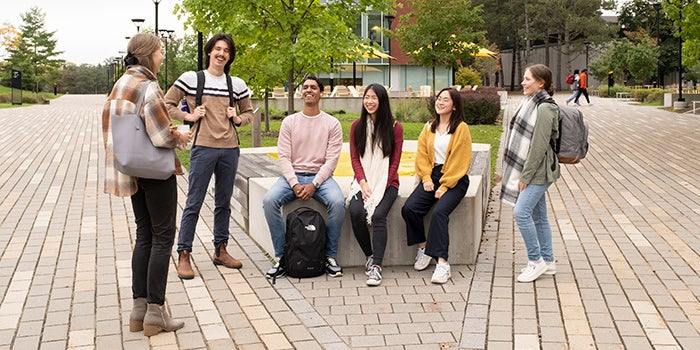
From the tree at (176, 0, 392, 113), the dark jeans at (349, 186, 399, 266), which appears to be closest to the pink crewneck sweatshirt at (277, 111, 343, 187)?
the dark jeans at (349, 186, 399, 266)

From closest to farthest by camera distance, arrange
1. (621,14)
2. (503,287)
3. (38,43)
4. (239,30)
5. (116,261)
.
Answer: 1. (503,287)
2. (116,261)
3. (239,30)
4. (621,14)
5. (38,43)

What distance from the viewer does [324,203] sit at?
264 inches

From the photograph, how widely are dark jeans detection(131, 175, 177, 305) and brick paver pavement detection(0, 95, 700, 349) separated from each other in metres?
0.32

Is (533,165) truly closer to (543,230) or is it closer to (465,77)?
(543,230)

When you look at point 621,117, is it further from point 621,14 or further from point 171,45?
point 621,14

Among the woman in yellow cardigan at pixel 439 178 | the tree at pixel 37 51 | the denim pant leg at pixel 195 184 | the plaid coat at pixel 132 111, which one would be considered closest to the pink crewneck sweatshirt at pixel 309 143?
the denim pant leg at pixel 195 184

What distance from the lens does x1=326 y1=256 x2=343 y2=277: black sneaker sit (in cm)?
667

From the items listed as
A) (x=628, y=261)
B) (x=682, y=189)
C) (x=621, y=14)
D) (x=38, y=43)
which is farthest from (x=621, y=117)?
(x=38, y=43)

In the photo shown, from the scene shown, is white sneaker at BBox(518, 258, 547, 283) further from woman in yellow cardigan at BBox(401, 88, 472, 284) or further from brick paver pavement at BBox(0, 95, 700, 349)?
woman in yellow cardigan at BBox(401, 88, 472, 284)

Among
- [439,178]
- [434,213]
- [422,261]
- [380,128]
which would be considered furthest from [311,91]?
[422,261]

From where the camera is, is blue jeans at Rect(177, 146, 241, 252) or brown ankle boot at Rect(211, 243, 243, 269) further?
brown ankle boot at Rect(211, 243, 243, 269)

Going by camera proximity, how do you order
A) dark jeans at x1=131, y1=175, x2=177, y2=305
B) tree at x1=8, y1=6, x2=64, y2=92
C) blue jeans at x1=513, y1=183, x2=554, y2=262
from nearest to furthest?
dark jeans at x1=131, y1=175, x2=177, y2=305 < blue jeans at x1=513, y1=183, x2=554, y2=262 < tree at x1=8, y1=6, x2=64, y2=92

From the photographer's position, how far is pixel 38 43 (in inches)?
3319

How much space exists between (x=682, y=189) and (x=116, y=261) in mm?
7817
